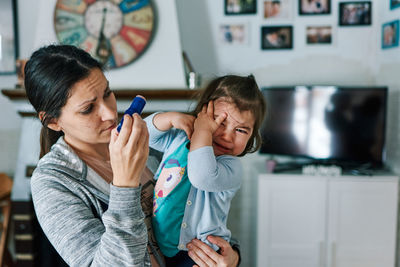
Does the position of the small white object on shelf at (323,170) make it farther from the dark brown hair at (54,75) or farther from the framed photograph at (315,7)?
the dark brown hair at (54,75)

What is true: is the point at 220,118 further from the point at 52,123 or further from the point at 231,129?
the point at 52,123

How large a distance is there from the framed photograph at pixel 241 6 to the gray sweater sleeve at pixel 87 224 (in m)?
→ 2.57

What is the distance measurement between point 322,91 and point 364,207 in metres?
0.97

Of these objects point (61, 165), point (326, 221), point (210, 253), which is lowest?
point (326, 221)

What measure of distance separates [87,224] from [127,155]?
20cm

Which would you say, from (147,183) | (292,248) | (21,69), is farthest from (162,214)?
(21,69)

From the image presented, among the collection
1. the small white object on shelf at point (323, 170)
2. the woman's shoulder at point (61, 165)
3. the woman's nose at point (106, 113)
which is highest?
the woman's nose at point (106, 113)

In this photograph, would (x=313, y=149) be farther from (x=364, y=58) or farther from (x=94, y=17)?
(x=94, y=17)

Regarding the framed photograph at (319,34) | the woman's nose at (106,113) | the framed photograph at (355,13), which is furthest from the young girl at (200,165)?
the framed photograph at (355,13)

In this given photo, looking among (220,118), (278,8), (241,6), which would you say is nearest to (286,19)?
(278,8)

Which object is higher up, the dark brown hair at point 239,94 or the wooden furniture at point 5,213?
Result: the dark brown hair at point 239,94

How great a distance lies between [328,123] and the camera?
2.82 m

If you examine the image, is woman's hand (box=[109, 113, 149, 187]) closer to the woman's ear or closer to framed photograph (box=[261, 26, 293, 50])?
the woman's ear

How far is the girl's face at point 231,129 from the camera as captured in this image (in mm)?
1150
